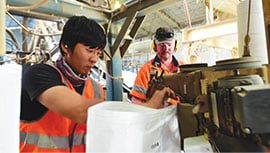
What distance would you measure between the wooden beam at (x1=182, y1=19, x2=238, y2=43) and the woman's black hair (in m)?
1.52

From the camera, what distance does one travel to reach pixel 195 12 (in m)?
5.37

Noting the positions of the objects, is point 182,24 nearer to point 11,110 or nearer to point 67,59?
point 67,59

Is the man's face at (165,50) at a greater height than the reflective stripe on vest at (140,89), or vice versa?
the man's face at (165,50)

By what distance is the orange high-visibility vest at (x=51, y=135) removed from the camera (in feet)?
3.50

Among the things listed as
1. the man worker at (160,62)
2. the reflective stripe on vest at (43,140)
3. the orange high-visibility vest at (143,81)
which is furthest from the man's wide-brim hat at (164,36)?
the reflective stripe on vest at (43,140)

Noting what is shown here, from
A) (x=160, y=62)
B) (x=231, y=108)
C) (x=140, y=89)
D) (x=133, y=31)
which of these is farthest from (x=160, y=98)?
(x=133, y=31)

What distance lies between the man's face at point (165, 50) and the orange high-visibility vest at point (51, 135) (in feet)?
4.23

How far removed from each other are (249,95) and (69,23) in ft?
3.88

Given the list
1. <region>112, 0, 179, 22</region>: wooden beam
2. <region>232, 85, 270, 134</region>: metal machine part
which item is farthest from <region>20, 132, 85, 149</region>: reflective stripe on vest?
<region>112, 0, 179, 22</region>: wooden beam

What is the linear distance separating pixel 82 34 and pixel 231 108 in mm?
1006

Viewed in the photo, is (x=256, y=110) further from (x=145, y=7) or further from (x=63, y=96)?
(x=145, y=7)

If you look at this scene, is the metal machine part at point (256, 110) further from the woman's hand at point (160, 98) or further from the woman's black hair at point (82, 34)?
Result: the woman's black hair at point (82, 34)

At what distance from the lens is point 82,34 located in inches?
44.8

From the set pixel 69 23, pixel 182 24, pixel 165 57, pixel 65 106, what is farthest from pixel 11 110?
pixel 182 24
